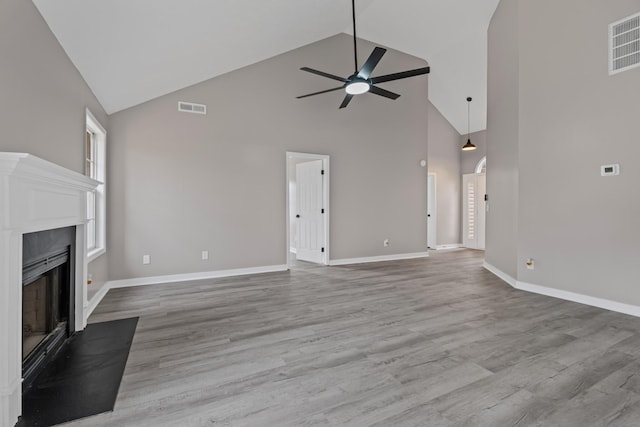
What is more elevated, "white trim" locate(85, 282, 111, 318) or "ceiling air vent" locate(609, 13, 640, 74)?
"ceiling air vent" locate(609, 13, 640, 74)

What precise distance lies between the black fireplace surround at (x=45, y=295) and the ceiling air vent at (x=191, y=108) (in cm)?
265

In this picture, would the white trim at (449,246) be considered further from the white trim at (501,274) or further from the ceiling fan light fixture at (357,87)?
the ceiling fan light fixture at (357,87)

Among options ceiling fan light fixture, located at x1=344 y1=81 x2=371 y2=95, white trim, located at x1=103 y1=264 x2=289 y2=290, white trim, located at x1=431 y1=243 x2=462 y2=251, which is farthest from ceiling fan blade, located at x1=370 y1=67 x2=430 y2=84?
white trim, located at x1=431 y1=243 x2=462 y2=251

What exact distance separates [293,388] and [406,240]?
538 centimetres

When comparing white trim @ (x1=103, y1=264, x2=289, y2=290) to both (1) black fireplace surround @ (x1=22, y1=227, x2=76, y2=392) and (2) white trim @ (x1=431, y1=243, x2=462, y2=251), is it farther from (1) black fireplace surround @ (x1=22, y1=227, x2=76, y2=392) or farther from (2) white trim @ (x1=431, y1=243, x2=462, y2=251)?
(2) white trim @ (x1=431, y1=243, x2=462, y2=251)

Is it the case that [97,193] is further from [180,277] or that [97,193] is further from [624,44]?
[624,44]

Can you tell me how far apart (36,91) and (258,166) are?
325 centimetres

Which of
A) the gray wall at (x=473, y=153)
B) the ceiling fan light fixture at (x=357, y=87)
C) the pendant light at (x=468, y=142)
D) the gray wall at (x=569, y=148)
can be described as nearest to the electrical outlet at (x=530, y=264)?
the gray wall at (x=569, y=148)

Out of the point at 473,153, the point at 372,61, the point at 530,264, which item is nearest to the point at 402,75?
the point at 372,61

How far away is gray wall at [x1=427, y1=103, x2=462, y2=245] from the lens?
8.58 metres

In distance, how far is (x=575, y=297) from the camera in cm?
383

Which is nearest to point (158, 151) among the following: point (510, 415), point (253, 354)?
point (253, 354)

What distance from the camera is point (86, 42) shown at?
2.67 meters

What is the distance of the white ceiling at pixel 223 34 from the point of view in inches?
101
